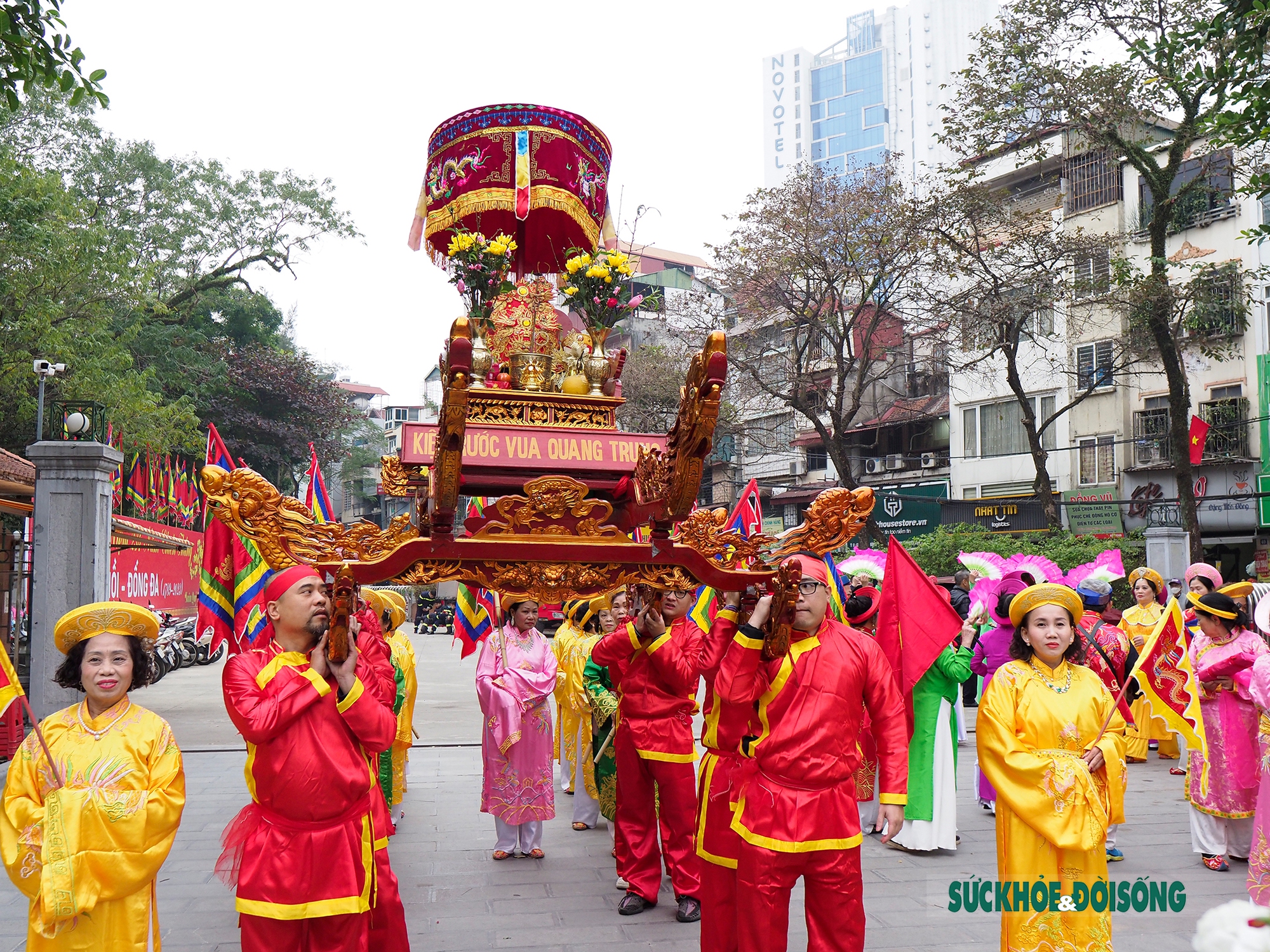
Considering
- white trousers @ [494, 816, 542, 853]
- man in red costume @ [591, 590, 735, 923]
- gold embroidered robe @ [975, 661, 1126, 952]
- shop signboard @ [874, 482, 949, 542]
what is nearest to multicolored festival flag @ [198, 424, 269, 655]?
man in red costume @ [591, 590, 735, 923]

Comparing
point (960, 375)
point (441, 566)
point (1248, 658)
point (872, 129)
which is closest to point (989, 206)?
point (960, 375)

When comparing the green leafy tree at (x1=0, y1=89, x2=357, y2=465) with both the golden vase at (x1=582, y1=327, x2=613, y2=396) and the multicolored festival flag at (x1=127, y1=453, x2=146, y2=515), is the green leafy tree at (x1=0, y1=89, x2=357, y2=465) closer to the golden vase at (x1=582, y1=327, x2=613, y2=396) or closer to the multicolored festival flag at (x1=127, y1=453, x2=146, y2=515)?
the multicolored festival flag at (x1=127, y1=453, x2=146, y2=515)

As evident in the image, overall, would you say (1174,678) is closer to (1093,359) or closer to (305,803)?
(305,803)

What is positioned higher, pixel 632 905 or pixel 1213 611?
pixel 1213 611

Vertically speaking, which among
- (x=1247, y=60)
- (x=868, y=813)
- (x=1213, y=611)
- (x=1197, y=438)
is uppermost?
(x=1247, y=60)

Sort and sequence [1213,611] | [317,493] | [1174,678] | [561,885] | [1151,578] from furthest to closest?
[1151,578], [1174,678], [317,493], [1213,611], [561,885]

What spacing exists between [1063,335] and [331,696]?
23.6 m

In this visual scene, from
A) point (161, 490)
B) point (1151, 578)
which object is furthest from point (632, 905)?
point (161, 490)

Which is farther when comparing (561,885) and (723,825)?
(561,885)

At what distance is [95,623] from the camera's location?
3650 millimetres

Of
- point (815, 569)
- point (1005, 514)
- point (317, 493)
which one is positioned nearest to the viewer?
point (815, 569)

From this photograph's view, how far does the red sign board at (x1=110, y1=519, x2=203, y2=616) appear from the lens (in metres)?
16.6

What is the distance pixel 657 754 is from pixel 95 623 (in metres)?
2.92

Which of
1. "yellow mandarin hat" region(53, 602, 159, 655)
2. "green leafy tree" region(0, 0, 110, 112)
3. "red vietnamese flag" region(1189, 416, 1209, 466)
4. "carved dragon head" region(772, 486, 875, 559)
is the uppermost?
"green leafy tree" region(0, 0, 110, 112)
